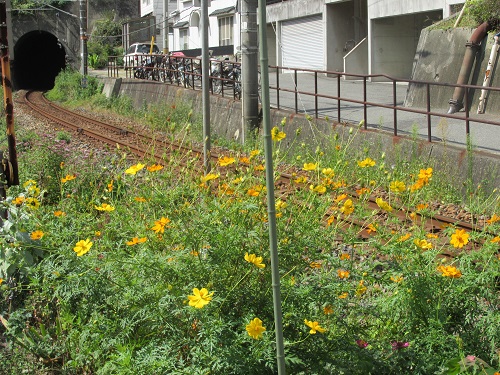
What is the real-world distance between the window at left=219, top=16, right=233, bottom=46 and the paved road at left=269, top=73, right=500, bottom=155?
1305cm

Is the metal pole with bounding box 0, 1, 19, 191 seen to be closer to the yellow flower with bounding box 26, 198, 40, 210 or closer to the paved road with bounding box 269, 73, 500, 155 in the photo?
the yellow flower with bounding box 26, 198, 40, 210

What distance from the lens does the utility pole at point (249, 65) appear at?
42.2 feet

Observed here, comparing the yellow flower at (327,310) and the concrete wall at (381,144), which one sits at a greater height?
the concrete wall at (381,144)

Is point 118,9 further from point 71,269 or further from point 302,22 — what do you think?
point 71,269

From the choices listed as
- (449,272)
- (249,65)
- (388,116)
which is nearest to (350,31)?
(388,116)

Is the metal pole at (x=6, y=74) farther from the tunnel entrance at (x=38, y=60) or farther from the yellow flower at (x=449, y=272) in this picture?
the tunnel entrance at (x=38, y=60)

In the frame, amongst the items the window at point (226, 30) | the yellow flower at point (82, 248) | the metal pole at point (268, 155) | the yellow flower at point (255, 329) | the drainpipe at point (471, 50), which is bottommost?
the yellow flower at point (255, 329)

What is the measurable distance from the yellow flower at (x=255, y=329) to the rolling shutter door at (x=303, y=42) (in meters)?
27.5

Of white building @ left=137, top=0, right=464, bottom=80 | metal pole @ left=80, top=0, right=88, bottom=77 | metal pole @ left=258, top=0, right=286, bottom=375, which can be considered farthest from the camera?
metal pole @ left=80, top=0, right=88, bottom=77

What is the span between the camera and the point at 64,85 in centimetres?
3158

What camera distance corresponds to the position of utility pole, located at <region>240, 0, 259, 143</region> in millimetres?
12859

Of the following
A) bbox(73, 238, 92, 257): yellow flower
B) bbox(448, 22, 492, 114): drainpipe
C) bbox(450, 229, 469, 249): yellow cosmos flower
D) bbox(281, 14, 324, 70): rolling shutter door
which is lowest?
bbox(450, 229, 469, 249): yellow cosmos flower

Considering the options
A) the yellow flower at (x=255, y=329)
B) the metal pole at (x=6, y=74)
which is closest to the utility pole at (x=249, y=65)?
the metal pole at (x=6, y=74)

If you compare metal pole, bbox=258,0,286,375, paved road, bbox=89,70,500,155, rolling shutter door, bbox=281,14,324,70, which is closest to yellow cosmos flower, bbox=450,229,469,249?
metal pole, bbox=258,0,286,375
